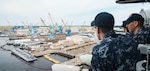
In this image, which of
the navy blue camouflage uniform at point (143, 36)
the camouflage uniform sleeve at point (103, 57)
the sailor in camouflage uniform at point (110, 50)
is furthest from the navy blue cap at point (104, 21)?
the navy blue camouflage uniform at point (143, 36)

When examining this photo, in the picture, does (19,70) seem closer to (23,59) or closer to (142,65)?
(23,59)

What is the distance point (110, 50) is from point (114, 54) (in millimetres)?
49

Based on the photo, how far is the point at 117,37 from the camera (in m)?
1.60

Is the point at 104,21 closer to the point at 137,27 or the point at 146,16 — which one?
the point at 137,27

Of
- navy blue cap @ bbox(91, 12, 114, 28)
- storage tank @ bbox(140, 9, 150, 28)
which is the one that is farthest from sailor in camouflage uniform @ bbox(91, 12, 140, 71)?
storage tank @ bbox(140, 9, 150, 28)

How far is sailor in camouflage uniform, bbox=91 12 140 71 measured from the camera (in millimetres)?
1518

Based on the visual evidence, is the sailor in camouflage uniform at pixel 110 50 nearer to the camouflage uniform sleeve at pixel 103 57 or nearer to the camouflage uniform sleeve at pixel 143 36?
the camouflage uniform sleeve at pixel 103 57

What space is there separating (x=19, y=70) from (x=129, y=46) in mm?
13321

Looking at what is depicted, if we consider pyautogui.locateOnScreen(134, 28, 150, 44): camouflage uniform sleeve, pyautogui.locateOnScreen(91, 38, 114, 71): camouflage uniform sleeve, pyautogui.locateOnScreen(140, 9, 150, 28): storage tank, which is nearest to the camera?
pyautogui.locateOnScreen(91, 38, 114, 71): camouflage uniform sleeve

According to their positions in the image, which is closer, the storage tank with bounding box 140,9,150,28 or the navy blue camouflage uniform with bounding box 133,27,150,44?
the navy blue camouflage uniform with bounding box 133,27,150,44

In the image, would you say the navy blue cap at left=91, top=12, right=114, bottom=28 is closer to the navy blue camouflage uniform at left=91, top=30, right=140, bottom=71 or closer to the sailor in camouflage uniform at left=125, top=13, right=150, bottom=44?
the navy blue camouflage uniform at left=91, top=30, right=140, bottom=71

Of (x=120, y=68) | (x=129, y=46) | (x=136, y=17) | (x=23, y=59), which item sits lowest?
(x=23, y=59)

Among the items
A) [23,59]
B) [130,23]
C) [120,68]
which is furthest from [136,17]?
[23,59]

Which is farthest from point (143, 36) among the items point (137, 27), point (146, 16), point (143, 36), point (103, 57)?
point (103, 57)
